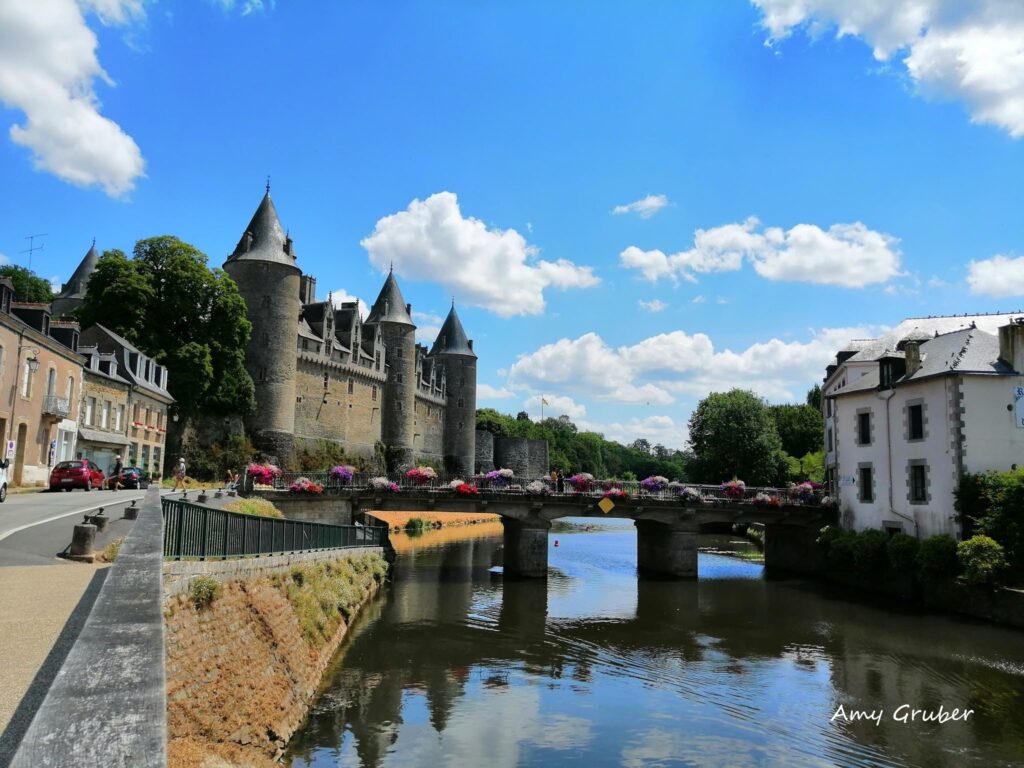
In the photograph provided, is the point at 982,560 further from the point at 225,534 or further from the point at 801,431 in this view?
the point at 801,431

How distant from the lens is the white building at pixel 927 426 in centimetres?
2347

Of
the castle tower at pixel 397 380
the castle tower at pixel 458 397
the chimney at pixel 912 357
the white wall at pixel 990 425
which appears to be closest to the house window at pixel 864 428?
the chimney at pixel 912 357

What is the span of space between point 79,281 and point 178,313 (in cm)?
1588

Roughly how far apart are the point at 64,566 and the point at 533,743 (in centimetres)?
730

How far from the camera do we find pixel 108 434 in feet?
104

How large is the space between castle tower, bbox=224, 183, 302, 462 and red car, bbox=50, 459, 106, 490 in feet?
74.0

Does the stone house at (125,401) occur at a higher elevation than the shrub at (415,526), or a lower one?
higher

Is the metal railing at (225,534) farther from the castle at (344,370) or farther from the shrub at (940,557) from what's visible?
the castle at (344,370)

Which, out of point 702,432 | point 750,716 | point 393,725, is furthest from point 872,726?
point 702,432

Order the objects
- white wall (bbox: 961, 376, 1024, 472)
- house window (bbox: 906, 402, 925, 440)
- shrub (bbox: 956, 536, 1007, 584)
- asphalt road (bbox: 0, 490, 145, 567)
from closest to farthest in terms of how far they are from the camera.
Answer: asphalt road (bbox: 0, 490, 145, 567) → shrub (bbox: 956, 536, 1007, 584) → white wall (bbox: 961, 376, 1024, 472) → house window (bbox: 906, 402, 925, 440)

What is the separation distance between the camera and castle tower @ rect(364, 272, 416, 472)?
212ft

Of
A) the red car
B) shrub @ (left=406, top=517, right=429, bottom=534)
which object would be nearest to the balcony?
the red car

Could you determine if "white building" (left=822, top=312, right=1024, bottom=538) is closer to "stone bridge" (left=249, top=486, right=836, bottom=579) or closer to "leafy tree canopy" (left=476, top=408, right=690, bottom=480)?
"stone bridge" (left=249, top=486, right=836, bottom=579)

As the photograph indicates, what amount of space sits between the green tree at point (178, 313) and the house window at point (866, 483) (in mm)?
33106
